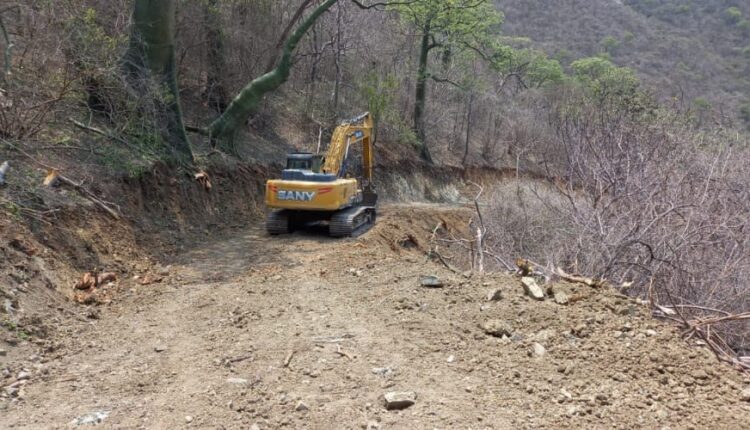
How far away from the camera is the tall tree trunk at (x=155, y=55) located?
11.4 m

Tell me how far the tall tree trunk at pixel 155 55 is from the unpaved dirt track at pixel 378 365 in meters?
5.57

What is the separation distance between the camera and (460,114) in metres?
33.0

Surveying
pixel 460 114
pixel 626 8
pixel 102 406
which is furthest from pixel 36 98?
pixel 626 8

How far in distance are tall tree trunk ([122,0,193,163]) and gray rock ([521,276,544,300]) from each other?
27.1 feet

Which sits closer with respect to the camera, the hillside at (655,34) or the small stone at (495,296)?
the small stone at (495,296)

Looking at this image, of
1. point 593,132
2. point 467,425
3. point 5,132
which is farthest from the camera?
point 593,132

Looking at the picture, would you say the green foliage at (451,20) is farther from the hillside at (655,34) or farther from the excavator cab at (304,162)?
the hillside at (655,34)

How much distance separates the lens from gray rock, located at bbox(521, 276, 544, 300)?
595 cm

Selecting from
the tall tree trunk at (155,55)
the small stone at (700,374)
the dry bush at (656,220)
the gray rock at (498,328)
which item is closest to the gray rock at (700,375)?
the small stone at (700,374)

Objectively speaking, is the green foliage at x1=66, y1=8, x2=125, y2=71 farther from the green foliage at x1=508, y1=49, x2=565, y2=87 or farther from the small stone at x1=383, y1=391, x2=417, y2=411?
the green foliage at x1=508, y1=49, x2=565, y2=87

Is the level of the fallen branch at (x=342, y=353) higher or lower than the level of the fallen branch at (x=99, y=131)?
lower

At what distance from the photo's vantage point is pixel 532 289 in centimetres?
604

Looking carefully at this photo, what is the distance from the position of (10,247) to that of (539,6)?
3119 inches

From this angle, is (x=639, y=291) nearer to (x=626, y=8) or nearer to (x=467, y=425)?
(x=467, y=425)
